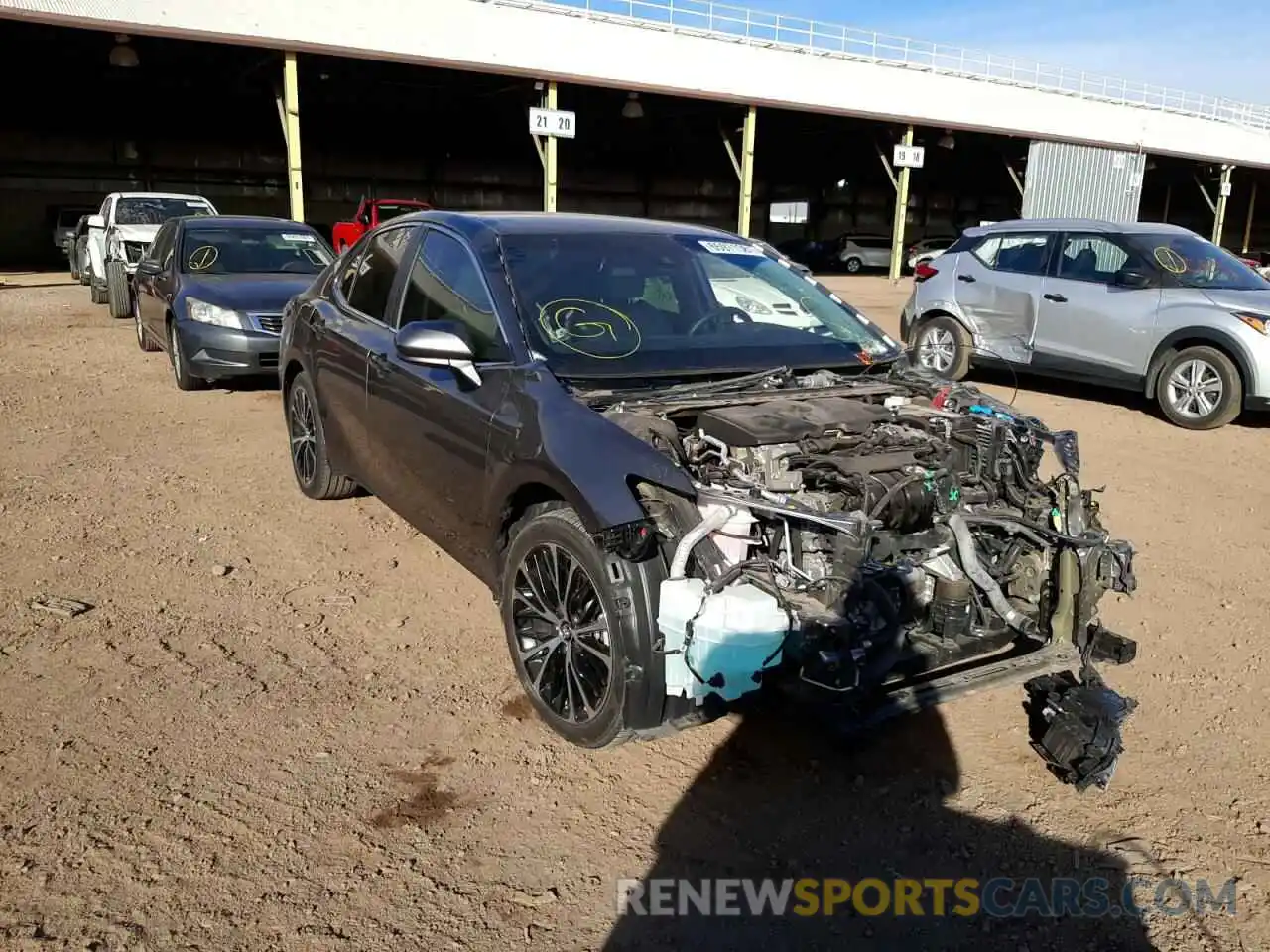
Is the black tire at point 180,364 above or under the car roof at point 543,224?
under

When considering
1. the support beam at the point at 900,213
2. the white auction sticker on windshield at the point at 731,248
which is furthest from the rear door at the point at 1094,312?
the support beam at the point at 900,213

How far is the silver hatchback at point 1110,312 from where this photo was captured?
27.0ft

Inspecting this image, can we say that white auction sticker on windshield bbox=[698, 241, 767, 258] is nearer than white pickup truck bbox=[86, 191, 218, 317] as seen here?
Yes

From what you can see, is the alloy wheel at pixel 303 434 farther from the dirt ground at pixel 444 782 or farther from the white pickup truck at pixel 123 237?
the white pickup truck at pixel 123 237

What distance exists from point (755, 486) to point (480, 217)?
206 centimetres

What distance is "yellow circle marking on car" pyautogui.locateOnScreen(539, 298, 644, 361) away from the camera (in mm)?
3793

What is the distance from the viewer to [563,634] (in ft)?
10.9

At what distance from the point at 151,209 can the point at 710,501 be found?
1610 cm

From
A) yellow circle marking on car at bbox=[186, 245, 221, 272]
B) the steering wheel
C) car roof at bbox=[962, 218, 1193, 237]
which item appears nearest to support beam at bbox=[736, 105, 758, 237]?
car roof at bbox=[962, 218, 1193, 237]

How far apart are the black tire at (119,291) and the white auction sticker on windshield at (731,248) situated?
12.4 metres

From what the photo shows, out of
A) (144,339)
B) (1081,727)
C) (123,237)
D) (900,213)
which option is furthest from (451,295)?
(900,213)

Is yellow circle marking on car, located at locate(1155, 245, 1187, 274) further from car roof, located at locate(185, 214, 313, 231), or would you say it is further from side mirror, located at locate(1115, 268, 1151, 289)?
car roof, located at locate(185, 214, 313, 231)

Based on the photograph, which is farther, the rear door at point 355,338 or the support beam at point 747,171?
the support beam at point 747,171

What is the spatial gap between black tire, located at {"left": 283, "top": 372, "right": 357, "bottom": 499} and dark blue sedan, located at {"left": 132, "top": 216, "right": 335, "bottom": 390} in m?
3.01
